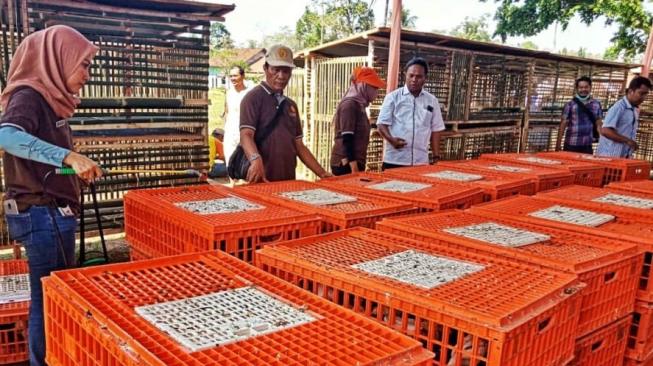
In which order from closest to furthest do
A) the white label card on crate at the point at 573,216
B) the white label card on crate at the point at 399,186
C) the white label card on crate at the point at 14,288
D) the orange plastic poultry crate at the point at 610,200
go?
the white label card on crate at the point at 573,216, the orange plastic poultry crate at the point at 610,200, the white label card on crate at the point at 14,288, the white label card on crate at the point at 399,186

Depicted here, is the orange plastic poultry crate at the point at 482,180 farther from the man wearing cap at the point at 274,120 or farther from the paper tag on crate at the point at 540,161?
the paper tag on crate at the point at 540,161

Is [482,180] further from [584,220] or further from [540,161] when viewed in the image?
[540,161]

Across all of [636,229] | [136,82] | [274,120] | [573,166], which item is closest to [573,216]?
[636,229]

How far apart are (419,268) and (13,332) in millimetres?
2117

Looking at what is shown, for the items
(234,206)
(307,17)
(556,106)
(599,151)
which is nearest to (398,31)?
(599,151)

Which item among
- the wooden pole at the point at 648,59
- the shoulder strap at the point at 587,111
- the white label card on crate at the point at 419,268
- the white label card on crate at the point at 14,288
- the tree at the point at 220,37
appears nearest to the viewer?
the white label card on crate at the point at 419,268

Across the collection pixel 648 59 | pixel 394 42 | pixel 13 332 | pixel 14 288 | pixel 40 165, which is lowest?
pixel 13 332

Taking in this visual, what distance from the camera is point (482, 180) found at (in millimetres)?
3014

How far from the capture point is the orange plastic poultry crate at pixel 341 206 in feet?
6.84

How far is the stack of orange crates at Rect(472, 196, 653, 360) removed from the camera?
6.32 feet

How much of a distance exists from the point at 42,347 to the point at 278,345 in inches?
66.5

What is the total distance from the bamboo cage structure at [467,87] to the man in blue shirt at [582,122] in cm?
179

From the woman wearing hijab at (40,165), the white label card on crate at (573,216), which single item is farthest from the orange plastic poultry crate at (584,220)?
the woman wearing hijab at (40,165)

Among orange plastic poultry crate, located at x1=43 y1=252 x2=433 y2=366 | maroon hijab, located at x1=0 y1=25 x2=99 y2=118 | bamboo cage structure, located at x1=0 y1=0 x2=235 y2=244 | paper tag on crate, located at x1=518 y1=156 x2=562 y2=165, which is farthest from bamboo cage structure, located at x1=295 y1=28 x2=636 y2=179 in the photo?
orange plastic poultry crate, located at x1=43 y1=252 x2=433 y2=366
